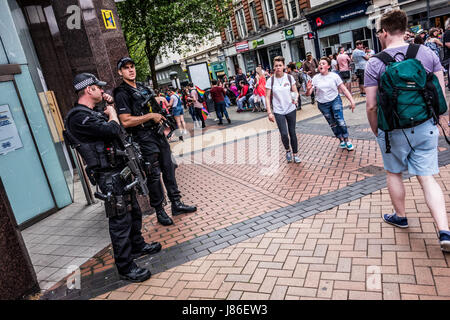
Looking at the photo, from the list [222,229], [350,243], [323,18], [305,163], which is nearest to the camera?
[350,243]

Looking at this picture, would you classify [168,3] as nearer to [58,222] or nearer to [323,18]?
[323,18]

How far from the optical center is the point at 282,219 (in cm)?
412

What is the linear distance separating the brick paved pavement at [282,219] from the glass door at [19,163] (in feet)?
8.01

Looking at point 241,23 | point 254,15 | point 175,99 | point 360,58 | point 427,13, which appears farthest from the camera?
point 241,23

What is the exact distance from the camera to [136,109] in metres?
4.24

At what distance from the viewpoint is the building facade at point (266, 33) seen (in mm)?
24109

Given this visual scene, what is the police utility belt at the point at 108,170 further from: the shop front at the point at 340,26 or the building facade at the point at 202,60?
the building facade at the point at 202,60

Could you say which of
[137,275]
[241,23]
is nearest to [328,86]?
[137,275]

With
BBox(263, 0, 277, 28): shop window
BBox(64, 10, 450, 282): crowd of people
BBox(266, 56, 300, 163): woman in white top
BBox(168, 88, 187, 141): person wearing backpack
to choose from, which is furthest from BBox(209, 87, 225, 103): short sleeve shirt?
BBox(263, 0, 277, 28): shop window

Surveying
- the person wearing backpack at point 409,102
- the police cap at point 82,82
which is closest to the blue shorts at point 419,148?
the person wearing backpack at point 409,102

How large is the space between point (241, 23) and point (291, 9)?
313 inches

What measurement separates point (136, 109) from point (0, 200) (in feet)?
5.85

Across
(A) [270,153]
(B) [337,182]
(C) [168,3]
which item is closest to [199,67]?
(C) [168,3]

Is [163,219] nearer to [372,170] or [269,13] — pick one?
[372,170]
